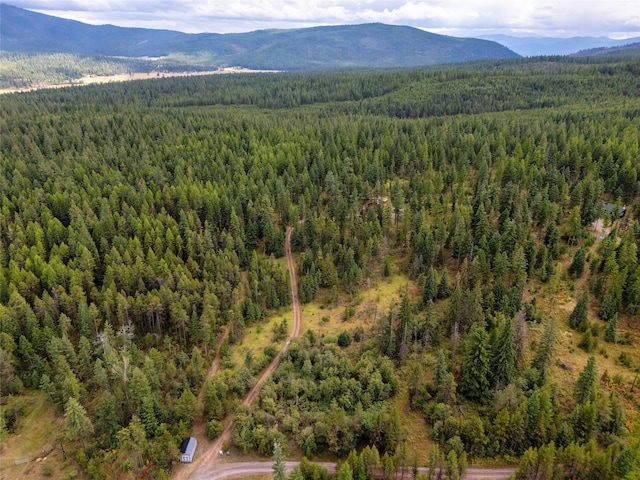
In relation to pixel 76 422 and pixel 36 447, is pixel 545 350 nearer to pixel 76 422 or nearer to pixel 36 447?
pixel 76 422

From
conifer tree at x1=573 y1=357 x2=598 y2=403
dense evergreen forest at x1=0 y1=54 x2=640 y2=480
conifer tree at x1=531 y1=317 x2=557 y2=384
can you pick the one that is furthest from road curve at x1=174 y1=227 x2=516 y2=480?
conifer tree at x1=531 y1=317 x2=557 y2=384

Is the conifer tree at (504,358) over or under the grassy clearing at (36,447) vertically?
over

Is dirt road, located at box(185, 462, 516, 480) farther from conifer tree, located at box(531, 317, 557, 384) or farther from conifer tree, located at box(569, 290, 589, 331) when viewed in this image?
conifer tree, located at box(569, 290, 589, 331)

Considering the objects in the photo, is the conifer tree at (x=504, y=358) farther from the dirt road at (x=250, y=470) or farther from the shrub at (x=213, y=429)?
the shrub at (x=213, y=429)

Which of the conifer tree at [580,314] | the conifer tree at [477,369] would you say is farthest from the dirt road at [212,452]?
the conifer tree at [580,314]

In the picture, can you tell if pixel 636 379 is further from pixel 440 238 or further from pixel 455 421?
pixel 440 238
